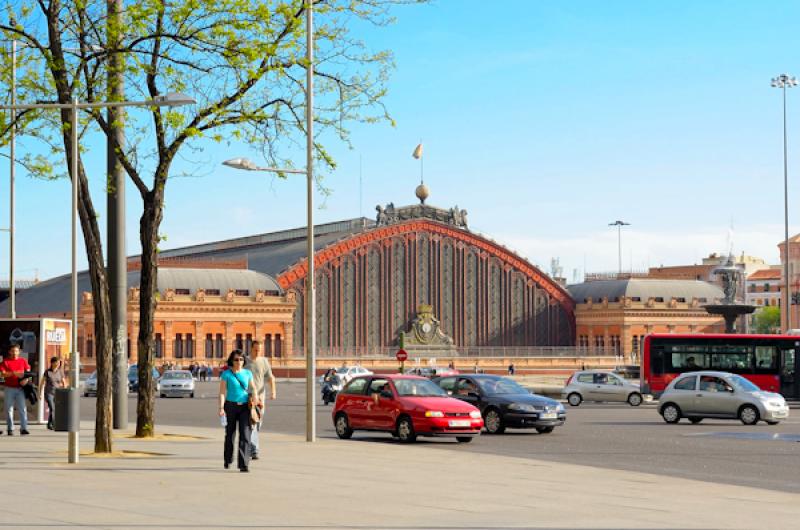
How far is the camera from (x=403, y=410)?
95.1ft

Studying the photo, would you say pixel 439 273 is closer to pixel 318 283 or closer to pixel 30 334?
pixel 318 283

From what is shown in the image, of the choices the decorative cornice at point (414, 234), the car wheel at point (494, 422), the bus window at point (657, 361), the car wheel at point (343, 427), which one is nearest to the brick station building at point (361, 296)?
the decorative cornice at point (414, 234)

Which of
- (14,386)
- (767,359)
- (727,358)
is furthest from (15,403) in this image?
(767,359)

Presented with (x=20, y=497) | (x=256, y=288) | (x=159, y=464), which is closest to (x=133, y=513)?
(x=20, y=497)

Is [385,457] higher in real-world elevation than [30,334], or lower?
lower

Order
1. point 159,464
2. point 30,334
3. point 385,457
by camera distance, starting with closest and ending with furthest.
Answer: point 159,464, point 385,457, point 30,334

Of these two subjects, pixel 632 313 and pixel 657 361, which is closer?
→ pixel 657 361

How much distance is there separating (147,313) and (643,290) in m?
97.6

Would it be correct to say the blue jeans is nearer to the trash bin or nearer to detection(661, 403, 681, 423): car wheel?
the trash bin

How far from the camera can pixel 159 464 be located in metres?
21.7

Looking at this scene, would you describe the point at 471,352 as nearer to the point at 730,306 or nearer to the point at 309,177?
the point at 730,306

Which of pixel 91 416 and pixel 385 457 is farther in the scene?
pixel 91 416

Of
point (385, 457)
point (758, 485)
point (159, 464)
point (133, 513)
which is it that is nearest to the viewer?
point (133, 513)

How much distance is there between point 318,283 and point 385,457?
80.5 meters
